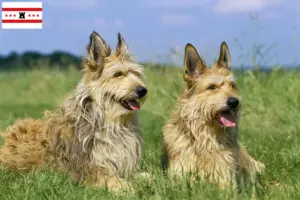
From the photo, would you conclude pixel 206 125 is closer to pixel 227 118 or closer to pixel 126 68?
pixel 227 118

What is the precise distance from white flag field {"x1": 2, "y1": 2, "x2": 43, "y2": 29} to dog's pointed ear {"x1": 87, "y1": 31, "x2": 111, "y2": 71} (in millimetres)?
4384

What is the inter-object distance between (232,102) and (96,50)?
171 cm

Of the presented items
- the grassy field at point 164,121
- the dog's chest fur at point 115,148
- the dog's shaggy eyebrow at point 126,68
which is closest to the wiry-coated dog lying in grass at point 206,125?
the grassy field at point 164,121

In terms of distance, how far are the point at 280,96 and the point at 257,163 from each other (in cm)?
548

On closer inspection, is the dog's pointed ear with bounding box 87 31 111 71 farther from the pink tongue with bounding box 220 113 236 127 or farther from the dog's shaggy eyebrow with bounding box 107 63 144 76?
the pink tongue with bounding box 220 113 236 127

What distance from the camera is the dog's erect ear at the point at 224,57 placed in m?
7.34

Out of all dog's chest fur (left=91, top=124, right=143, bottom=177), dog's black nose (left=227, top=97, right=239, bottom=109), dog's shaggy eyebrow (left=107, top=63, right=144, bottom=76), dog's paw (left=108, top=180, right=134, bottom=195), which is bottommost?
dog's paw (left=108, top=180, right=134, bottom=195)

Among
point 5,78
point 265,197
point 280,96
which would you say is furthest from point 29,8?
point 5,78

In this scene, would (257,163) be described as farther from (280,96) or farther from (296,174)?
(280,96)

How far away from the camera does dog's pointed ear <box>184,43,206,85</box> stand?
7.20 meters

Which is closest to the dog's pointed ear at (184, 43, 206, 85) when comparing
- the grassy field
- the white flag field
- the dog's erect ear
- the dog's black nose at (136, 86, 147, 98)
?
the dog's erect ear

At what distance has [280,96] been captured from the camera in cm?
1339

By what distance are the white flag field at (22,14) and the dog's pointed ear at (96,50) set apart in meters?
4.38

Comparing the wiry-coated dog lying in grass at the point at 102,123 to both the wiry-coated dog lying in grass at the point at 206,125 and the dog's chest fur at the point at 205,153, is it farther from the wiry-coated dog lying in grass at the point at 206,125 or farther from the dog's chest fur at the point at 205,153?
the dog's chest fur at the point at 205,153
